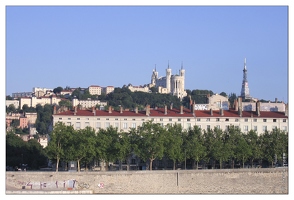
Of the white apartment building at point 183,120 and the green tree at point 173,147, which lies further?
the white apartment building at point 183,120

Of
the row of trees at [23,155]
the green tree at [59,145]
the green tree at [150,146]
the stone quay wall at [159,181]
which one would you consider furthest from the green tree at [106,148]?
the row of trees at [23,155]

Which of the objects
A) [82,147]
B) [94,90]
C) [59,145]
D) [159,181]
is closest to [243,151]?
[159,181]

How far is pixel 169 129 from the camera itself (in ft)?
Answer: 173

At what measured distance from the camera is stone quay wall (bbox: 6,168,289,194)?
43094 millimetres

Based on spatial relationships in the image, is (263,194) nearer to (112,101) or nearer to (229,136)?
(229,136)

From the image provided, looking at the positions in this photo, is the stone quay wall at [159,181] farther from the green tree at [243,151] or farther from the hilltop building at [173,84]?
the hilltop building at [173,84]

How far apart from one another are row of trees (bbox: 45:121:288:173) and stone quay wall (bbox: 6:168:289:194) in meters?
4.57

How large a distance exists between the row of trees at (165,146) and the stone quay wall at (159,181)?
4565 millimetres

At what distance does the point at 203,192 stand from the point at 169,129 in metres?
8.82

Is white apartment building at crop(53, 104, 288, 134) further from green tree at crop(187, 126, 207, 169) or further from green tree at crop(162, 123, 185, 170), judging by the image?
green tree at crop(162, 123, 185, 170)

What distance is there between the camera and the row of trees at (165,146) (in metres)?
49.1

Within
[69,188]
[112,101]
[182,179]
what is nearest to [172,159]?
[182,179]

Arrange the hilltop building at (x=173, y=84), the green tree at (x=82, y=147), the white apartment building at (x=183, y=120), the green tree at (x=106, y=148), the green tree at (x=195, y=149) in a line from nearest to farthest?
the green tree at (x=82, y=147)
the green tree at (x=106, y=148)
the green tree at (x=195, y=149)
the white apartment building at (x=183, y=120)
the hilltop building at (x=173, y=84)

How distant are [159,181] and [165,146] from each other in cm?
589
